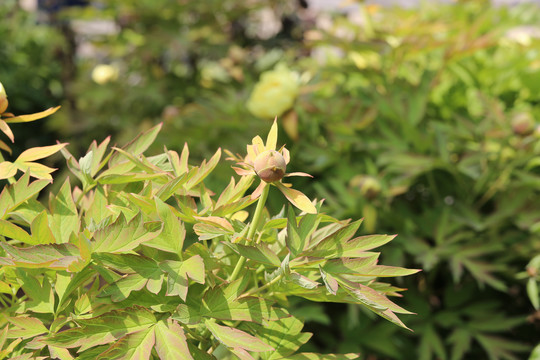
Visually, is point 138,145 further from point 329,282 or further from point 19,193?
point 329,282

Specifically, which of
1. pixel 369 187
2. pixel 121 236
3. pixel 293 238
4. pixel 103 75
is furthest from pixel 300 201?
pixel 103 75

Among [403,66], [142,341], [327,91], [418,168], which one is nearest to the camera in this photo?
[142,341]

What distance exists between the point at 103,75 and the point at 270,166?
196 centimetres

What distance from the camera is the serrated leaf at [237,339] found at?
395mm

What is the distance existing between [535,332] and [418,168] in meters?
0.51

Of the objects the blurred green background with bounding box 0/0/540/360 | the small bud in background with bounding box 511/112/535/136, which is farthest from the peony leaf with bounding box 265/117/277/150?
the small bud in background with bounding box 511/112/535/136

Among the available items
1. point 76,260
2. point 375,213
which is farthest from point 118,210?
point 375,213

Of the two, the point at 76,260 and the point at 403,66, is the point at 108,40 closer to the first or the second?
the point at 403,66

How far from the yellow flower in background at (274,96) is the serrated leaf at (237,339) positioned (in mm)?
921

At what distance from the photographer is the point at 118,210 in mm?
446

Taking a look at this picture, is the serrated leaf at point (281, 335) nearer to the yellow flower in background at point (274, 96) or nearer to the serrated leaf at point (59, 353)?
the serrated leaf at point (59, 353)

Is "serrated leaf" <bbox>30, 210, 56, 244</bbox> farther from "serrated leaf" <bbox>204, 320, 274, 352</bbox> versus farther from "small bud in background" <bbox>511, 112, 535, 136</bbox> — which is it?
"small bud in background" <bbox>511, 112, 535, 136</bbox>

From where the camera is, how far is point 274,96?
131cm

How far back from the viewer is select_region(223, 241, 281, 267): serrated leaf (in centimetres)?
40
